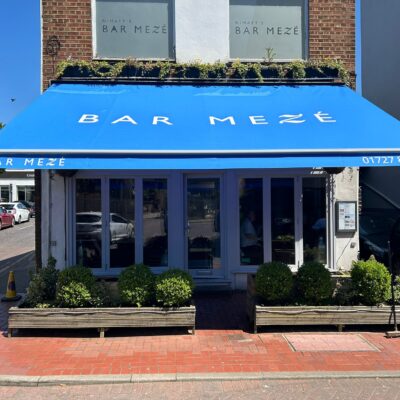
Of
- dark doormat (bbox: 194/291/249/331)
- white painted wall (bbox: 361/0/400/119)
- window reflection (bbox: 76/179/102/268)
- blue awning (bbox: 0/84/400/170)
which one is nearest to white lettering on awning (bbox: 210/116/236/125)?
blue awning (bbox: 0/84/400/170)

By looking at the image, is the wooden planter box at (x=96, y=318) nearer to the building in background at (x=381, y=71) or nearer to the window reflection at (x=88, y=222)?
the window reflection at (x=88, y=222)

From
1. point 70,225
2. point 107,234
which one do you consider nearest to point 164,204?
point 107,234

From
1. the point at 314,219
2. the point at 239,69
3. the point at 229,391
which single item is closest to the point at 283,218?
the point at 314,219

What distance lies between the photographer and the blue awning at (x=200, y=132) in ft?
19.7

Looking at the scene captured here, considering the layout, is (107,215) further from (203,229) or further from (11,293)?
(11,293)

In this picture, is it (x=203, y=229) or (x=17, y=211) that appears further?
(x=17, y=211)

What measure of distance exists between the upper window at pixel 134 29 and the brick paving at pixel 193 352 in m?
5.33

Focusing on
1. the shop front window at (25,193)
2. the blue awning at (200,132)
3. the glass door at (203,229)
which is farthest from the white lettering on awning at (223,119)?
the shop front window at (25,193)

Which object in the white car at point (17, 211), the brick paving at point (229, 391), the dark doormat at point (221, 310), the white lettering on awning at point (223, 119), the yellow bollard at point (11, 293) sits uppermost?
the white lettering on awning at point (223, 119)

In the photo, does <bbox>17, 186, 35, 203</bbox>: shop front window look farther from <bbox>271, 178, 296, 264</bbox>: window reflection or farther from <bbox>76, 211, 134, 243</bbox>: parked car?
<bbox>271, 178, 296, 264</bbox>: window reflection

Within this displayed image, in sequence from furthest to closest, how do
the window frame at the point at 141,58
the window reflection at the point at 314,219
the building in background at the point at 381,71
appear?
the building in background at the point at 381,71 → the window reflection at the point at 314,219 → the window frame at the point at 141,58

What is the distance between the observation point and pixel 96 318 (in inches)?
250

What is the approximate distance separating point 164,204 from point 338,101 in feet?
12.0

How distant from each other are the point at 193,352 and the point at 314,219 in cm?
430
